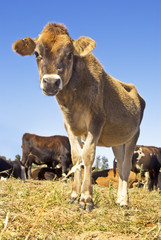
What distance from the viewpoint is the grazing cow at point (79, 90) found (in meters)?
4.29

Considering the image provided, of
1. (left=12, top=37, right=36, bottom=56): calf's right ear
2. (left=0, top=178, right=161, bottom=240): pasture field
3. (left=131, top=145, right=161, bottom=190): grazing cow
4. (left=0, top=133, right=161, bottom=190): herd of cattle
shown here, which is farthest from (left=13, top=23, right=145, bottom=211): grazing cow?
(left=0, top=133, right=161, bottom=190): herd of cattle

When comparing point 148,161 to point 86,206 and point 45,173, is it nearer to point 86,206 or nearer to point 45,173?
point 45,173

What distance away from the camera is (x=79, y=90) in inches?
184

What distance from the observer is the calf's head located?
4.11 m

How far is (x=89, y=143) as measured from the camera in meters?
4.50

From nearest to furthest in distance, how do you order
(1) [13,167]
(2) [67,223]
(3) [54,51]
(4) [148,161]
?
(2) [67,223]
(3) [54,51]
(4) [148,161]
(1) [13,167]

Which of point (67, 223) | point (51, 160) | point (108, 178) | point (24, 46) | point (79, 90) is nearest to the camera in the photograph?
point (67, 223)

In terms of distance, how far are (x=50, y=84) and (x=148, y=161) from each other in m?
10.5

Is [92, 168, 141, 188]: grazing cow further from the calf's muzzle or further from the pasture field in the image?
the calf's muzzle

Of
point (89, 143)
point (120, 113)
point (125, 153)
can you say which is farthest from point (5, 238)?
point (125, 153)

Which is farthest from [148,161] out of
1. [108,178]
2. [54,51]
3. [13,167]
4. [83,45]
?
[54,51]

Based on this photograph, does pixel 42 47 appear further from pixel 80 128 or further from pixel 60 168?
pixel 60 168

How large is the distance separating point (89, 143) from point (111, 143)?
4.27ft

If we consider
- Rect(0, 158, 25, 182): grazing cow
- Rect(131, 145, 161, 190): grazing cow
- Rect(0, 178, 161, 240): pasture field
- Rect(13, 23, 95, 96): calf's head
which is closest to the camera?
Rect(0, 178, 161, 240): pasture field
